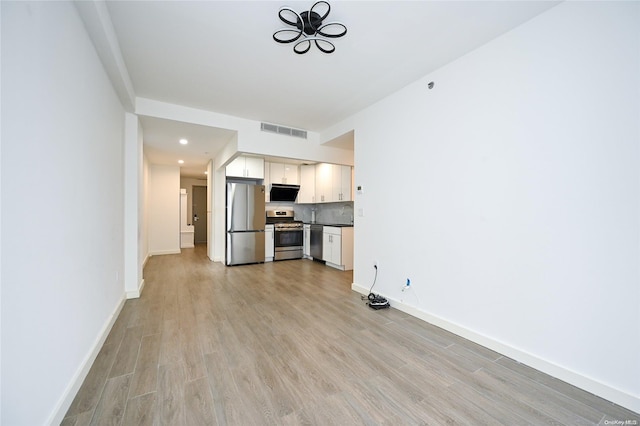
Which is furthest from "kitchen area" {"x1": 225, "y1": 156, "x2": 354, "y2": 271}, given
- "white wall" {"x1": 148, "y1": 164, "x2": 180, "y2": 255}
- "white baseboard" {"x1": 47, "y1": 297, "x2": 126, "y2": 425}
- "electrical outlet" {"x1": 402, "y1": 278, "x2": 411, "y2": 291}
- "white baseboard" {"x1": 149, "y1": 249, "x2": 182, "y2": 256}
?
"white baseboard" {"x1": 47, "y1": 297, "x2": 126, "y2": 425}

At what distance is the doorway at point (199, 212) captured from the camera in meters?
9.66

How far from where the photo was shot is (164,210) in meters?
6.93

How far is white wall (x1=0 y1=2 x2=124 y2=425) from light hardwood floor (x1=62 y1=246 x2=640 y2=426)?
1.20 feet

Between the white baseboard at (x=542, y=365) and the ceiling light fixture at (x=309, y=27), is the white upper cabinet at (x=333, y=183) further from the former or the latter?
the ceiling light fixture at (x=309, y=27)

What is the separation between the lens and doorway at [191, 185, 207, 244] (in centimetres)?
966

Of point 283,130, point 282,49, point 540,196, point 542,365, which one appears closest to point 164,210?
point 283,130

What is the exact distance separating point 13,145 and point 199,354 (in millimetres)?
1787

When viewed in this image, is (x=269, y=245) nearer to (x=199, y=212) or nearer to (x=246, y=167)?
(x=246, y=167)

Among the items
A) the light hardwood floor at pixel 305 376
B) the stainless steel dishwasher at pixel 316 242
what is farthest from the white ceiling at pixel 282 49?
the stainless steel dishwasher at pixel 316 242

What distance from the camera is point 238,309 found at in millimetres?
2998

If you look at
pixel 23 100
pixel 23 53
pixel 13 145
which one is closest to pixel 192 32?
pixel 23 53

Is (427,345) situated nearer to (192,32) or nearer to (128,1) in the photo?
(192,32)

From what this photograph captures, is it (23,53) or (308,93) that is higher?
(308,93)

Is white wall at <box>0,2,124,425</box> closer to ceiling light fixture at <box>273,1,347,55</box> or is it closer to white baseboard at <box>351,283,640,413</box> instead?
ceiling light fixture at <box>273,1,347,55</box>
